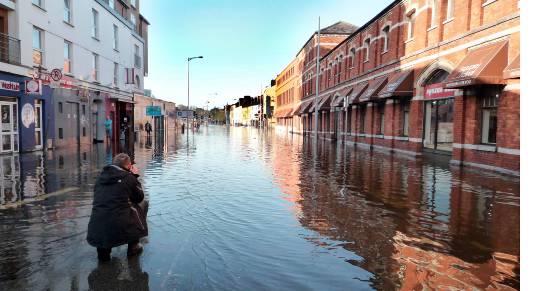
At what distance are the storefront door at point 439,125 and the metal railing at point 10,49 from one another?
19.2 metres

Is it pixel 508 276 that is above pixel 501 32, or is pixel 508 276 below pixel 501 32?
below

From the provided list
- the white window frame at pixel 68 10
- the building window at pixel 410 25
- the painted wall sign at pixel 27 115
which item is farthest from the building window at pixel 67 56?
the building window at pixel 410 25

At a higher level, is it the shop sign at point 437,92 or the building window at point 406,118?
the shop sign at point 437,92

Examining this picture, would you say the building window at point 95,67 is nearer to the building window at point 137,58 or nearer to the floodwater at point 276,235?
the building window at point 137,58

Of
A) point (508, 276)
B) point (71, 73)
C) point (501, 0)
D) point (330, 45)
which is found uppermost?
point (330, 45)

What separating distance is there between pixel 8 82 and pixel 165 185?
37.1 feet

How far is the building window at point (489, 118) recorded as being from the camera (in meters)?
14.2

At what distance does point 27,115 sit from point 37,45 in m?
3.68

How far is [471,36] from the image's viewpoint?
1555 centimetres

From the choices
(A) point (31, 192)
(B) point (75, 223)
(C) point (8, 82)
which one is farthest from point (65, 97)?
(B) point (75, 223)

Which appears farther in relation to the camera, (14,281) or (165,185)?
(165,185)

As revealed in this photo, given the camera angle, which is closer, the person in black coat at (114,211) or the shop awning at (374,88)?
the person in black coat at (114,211)

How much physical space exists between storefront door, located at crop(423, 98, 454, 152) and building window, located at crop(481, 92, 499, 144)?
2.82 meters

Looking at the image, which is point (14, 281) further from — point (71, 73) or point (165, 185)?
point (71, 73)
